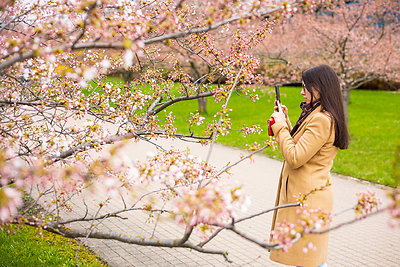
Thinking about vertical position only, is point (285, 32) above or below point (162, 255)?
above

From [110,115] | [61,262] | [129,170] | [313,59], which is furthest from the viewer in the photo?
[313,59]

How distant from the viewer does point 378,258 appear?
5805 mm

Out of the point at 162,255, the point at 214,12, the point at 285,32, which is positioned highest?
the point at 285,32

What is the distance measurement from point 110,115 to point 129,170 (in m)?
1.65

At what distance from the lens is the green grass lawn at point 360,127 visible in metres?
11.3

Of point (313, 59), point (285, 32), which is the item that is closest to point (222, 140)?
point (313, 59)

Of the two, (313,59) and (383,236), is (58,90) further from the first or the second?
(313,59)

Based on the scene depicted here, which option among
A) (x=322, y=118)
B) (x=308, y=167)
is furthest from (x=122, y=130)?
(x=322, y=118)

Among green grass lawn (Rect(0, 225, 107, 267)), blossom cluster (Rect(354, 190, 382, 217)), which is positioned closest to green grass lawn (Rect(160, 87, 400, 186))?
green grass lawn (Rect(0, 225, 107, 267))

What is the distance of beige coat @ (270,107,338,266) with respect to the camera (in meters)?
3.32

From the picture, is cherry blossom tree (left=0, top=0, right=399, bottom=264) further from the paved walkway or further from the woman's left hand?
the paved walkway

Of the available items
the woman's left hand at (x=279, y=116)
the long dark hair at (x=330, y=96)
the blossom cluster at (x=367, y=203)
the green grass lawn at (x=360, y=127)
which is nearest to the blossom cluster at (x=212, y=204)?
the blossom cluster at (x=367, y=203)

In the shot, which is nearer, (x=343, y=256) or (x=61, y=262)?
(x=61, y=262)

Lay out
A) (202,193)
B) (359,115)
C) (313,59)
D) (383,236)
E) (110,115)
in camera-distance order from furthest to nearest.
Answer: (359,115)
(313,59)
(383,236)
(110,115)
(202,193)
